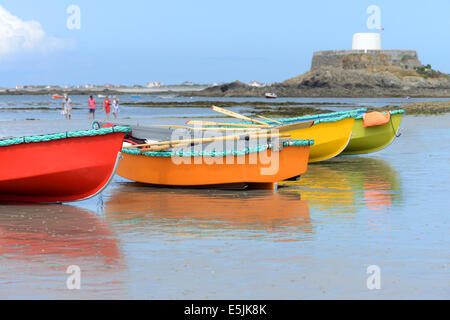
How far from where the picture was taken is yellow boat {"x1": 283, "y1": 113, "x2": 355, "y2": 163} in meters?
16.3

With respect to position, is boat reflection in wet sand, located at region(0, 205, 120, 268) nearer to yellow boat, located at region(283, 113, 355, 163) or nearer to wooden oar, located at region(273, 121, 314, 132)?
wooden oar, located at region(273, 121, 314, 132)

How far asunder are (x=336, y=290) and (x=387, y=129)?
13.2 m

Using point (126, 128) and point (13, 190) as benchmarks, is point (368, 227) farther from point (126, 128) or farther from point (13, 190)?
point (13, 190)

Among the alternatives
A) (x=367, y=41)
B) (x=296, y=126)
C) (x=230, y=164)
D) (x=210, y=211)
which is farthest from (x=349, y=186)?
(x=367, y=41)

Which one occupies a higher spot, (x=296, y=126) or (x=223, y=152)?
(x=296, y=126)

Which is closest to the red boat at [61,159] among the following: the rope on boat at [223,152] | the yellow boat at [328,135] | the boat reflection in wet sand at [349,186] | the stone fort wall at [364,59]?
the rope on boat at [223,152]

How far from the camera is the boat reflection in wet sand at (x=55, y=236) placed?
7379 mm

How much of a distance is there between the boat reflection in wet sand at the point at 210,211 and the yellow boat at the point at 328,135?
4.61 m

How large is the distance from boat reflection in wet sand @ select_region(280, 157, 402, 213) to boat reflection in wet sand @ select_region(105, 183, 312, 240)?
1.53 ft

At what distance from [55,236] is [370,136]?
11.7 meters

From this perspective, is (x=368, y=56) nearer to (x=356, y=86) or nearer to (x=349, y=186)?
(x=356, y=86)

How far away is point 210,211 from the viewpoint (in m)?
10.2

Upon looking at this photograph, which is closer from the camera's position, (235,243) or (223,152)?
(235,243)

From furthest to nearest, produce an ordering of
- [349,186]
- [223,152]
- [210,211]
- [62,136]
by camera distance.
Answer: [349,186] → [223,152] → [62,136] → [210,211]
